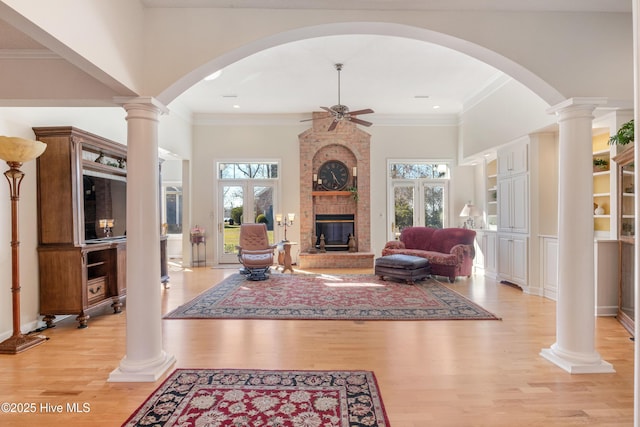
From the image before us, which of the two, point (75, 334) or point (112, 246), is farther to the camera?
point (112, 246)

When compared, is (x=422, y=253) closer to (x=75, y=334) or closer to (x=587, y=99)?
(x=587, y=99)

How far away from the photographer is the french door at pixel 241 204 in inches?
338

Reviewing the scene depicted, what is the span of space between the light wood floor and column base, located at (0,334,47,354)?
85 millimetres

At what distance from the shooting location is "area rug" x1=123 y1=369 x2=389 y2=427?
212 cm

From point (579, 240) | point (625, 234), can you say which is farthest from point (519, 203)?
point (579, 240)

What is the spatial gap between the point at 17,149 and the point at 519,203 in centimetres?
684

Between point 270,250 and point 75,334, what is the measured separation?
342 centimetres

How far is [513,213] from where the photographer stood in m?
6.09

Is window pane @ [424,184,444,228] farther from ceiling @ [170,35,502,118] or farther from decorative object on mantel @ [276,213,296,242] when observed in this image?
decorative object on mantel @ [276,213,296,242]

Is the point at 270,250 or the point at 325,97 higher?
the point at 325,97

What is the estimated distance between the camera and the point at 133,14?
259cm

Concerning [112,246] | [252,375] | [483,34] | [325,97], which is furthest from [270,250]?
[483,34]

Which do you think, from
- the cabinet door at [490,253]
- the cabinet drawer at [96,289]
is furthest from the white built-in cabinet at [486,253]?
the cabinet drawer at [96,289]

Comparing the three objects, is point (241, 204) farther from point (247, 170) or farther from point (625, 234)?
point (625, 234)
